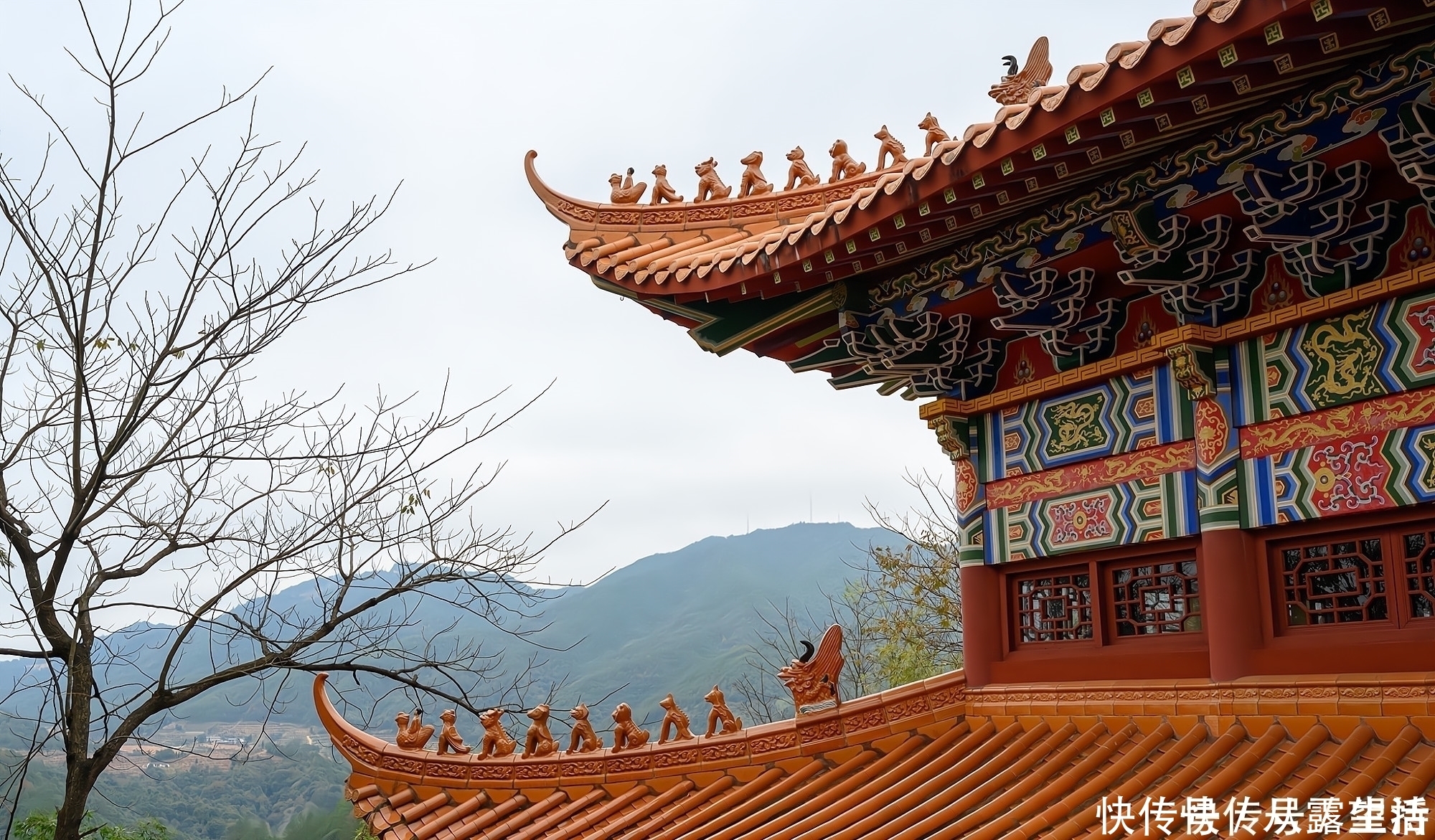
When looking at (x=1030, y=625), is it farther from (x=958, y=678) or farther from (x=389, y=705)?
(x=389, y=705)

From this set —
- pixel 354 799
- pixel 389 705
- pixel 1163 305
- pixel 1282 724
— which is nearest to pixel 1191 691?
pixel 1282 724

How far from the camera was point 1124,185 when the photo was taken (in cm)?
382

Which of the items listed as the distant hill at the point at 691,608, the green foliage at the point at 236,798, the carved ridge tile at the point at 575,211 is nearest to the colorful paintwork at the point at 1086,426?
the carved ridge tile at the point at 575,211

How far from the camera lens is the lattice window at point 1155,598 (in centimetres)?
430

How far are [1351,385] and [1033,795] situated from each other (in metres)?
1.72

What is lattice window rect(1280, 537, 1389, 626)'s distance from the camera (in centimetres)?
376

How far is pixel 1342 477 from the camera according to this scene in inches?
147

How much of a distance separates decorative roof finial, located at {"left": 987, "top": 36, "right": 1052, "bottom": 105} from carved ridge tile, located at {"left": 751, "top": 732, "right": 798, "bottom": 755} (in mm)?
2919

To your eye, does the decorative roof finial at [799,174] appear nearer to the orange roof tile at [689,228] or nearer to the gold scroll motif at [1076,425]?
the orange roof tile at [689,228]

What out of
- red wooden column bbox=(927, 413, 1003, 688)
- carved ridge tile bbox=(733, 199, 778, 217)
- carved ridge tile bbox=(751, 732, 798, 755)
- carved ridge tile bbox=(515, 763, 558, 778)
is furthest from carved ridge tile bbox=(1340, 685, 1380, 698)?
carved ridge tile bbox=(733, 199, 778, 217)

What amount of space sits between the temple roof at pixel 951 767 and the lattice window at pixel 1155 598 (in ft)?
0.95

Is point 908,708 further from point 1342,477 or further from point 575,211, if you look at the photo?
point 575,211

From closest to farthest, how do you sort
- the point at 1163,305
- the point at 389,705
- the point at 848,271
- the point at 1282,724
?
the point at 1282,724 → the point at 1163,305 → the point at 848,271 → the point at 389,705

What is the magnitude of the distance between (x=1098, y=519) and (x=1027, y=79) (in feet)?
6.44
